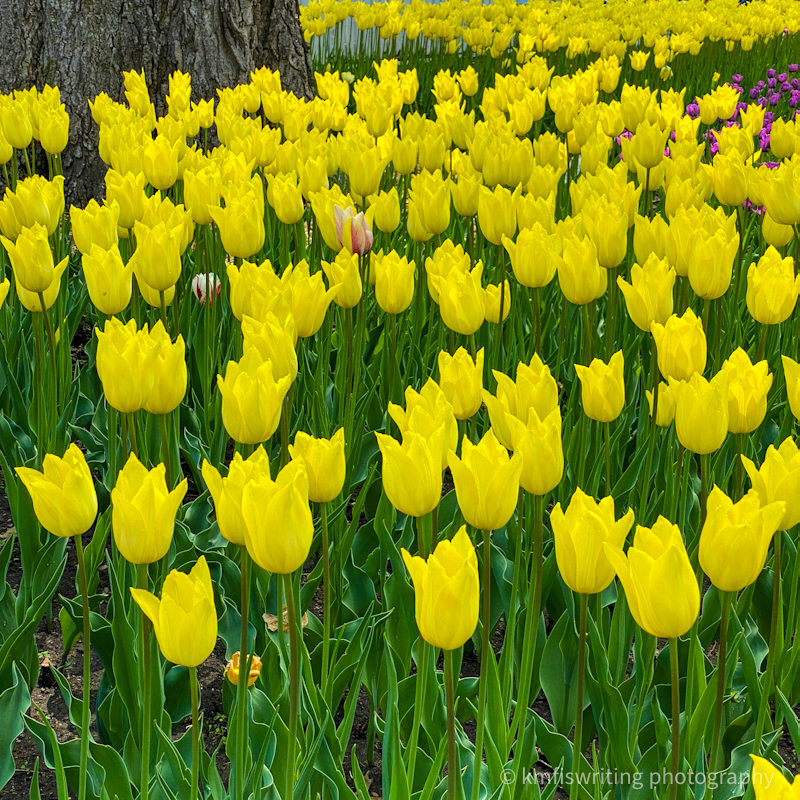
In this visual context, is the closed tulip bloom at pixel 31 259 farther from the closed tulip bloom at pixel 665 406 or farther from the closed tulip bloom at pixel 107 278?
the closed tulip bloom at pixel 665 406

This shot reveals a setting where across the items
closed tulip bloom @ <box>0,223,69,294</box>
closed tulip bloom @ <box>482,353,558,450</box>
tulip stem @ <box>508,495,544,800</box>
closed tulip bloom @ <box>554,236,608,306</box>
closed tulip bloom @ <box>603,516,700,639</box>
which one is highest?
closed tulip bloom @ <box>0,223,69,294</box>

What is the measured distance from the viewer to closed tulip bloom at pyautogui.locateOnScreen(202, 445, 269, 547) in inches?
42.0

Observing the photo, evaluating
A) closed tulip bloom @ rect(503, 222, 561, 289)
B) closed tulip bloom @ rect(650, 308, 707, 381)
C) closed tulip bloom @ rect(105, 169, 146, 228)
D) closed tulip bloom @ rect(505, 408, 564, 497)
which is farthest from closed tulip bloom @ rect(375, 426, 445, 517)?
closed tulip bloom @ rect(105, 169, 146, 228)

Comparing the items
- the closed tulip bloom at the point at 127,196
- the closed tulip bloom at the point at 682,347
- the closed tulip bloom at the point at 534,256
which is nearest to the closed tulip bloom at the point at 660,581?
the closed tulip bloom at the point at 682,347

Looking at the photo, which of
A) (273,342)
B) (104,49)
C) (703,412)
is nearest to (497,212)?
(273,342)

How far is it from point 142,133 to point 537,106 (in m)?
1.46

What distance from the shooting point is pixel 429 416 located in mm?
1241

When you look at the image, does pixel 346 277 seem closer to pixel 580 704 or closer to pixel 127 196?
pixel 127 196

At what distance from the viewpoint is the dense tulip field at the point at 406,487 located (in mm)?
1112

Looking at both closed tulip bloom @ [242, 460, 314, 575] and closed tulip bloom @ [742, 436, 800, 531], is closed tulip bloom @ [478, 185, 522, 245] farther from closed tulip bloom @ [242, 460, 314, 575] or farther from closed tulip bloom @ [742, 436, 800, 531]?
closed tulip bloom @ [242, 460, 314, 575]

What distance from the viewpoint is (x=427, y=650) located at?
136cm

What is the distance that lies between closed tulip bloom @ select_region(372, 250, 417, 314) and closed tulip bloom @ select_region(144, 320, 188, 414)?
62 centimetres

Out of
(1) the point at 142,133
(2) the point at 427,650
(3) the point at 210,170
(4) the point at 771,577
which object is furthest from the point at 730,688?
(1) the point at 142,133

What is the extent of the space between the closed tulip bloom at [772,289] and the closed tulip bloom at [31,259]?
1.32 meters
